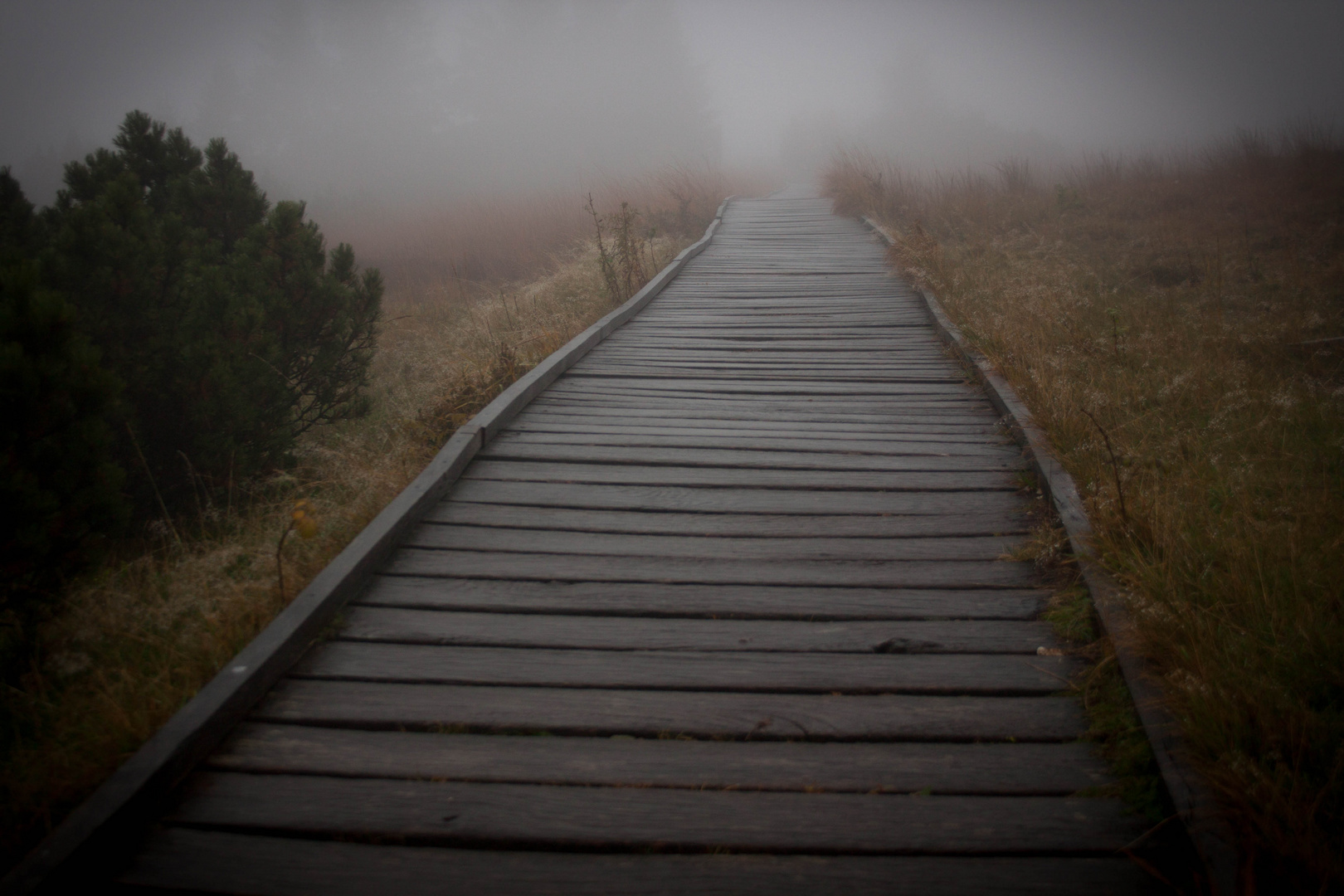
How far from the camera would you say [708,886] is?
1.38 meters

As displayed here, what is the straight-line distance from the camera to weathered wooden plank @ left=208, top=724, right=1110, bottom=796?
1609 millimetres

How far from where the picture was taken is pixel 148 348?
4266 millimetres

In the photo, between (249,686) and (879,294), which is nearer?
(249,686)

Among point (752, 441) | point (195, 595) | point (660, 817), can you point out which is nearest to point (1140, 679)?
point (660, 817)

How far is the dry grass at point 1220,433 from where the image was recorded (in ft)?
4.89

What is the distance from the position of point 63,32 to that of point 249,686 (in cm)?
27566

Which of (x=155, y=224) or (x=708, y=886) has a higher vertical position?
(x=155, y=224)

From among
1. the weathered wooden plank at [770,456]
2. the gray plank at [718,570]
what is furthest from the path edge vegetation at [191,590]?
the weathered wooden plank at [770,456]

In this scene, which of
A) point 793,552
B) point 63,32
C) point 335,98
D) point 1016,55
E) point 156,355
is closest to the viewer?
point 793,552

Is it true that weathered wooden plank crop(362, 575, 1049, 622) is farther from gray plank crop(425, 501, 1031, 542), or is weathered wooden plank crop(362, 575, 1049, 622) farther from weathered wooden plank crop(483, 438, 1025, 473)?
weathered wooden plank crop(483, 438, 1025, 473)

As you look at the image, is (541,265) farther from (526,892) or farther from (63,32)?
(63,32)

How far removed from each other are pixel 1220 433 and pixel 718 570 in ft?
9.82

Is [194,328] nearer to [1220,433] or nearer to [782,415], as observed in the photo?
[782,415]

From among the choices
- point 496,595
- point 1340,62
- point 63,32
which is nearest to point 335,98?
point 496,595
